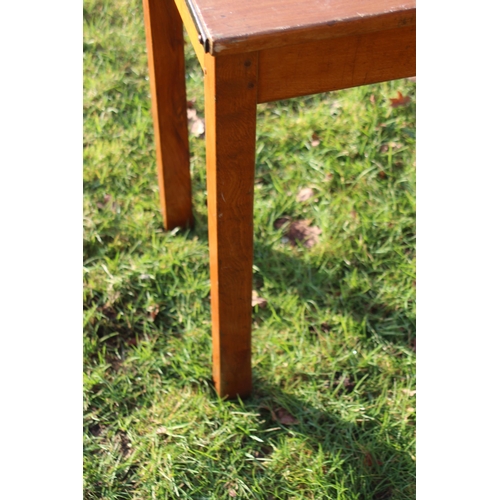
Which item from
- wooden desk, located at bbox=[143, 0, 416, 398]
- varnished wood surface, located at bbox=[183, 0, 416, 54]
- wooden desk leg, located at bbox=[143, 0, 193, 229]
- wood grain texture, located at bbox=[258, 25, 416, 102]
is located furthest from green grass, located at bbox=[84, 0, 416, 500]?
varnished wood surface, located at bbox=[183, 0, 416, 54]

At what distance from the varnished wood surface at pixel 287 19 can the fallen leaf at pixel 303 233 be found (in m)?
1.21

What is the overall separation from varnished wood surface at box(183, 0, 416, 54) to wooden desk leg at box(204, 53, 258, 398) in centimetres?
5

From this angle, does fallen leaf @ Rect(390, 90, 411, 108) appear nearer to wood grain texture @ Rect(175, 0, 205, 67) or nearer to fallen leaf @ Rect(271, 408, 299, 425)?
fallen leaf @ Rect(271, 408, 299, 425)

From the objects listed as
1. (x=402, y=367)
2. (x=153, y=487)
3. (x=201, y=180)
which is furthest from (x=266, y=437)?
(x=201, y=180)

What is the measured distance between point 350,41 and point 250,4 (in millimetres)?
200

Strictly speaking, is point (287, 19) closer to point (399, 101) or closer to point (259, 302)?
point (259, 302)

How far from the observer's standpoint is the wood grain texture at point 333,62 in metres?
1.38

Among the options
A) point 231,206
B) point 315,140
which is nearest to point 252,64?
point 231,206

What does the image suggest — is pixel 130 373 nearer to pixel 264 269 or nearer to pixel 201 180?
pixel 264 269

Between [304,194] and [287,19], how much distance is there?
1.35 metres

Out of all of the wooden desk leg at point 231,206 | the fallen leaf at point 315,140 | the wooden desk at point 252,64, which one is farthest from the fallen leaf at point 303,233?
the wooden desk at point 252,64

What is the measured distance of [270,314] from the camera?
2.33 m

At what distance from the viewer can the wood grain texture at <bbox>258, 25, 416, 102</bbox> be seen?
4.54ft

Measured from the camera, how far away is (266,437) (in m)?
2.04
